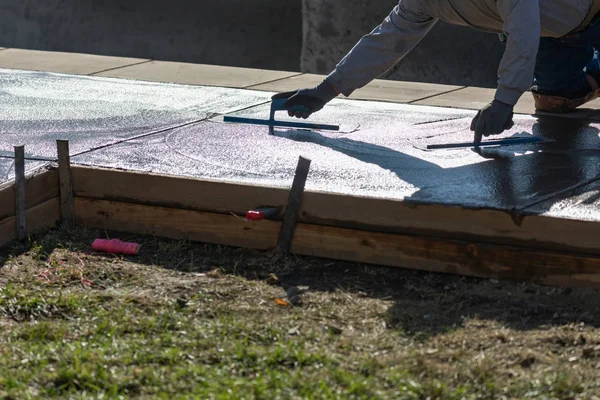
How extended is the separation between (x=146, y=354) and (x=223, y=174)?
142cm

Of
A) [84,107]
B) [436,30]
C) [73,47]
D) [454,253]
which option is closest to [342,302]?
[454,253]

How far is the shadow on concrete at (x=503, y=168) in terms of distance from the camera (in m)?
3.68

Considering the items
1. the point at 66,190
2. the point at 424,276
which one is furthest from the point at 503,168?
the point at 66,190

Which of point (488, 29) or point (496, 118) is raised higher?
point (488, 29)

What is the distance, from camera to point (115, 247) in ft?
12.3

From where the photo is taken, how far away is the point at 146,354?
2.75 m

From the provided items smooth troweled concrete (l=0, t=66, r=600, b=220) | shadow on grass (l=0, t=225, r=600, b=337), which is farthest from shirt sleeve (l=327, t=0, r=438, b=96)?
shadow on grass (l=0, t=225, r=600, b=337)

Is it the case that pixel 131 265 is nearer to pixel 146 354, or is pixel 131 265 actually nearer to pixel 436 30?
pixel 146 354

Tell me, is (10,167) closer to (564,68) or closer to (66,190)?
(66,190)

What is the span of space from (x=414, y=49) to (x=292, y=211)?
20.5 ft

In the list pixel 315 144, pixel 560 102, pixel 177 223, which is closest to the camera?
pixel 177 223

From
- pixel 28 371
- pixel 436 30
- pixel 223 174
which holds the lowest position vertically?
pixel 28 371

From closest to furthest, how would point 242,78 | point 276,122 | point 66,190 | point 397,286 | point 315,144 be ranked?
1. point 397,286
2. point 66,190
3. point 315,144
4. point 276,122
5. point 242,78

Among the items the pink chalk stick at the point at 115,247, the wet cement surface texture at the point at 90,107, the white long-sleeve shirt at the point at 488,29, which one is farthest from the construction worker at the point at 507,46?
the pink chalk stick at the point at 115,247
